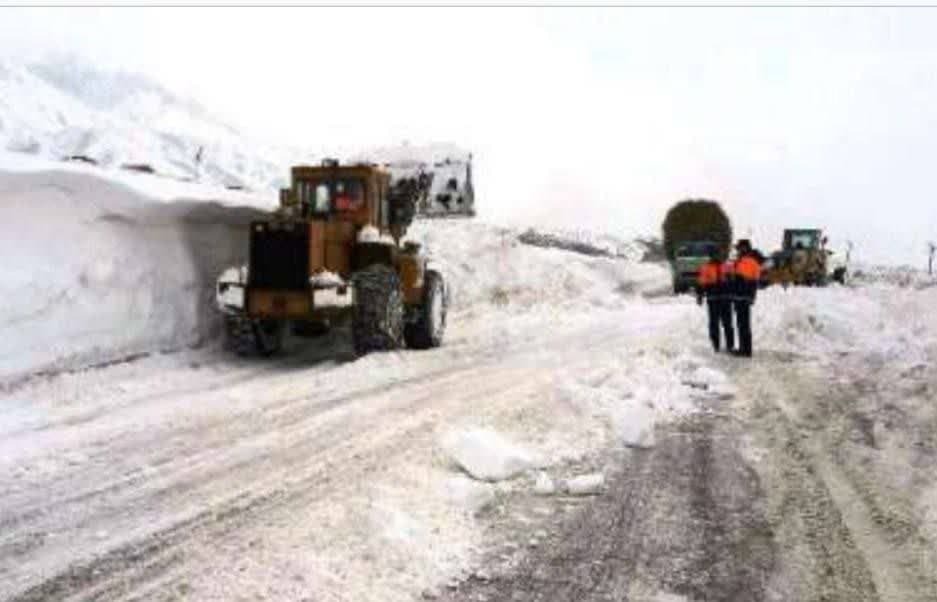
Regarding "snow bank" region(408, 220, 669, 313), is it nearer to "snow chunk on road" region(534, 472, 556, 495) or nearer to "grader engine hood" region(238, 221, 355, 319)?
"grader engine hood" region(238, 221, 355, 319)

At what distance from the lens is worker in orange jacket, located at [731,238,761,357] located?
55.1ft

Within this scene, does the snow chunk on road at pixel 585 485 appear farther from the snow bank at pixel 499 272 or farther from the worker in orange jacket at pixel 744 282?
the snow bank at pixel 499 272

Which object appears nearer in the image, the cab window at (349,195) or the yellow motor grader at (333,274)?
the yellow motor grader at (333,274)

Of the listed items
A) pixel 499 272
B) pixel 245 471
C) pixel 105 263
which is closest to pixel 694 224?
pixel 499 272

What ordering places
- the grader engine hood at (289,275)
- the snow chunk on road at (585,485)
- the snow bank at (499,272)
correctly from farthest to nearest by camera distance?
the snow bank at (499,272) → the grader engine hood at (289,275) → the snow chunk on road at (585,485)

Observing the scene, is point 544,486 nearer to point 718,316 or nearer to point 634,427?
point 634,427

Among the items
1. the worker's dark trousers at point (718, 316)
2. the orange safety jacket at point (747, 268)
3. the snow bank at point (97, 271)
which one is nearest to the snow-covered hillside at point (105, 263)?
the snow bank at point (97, 271)

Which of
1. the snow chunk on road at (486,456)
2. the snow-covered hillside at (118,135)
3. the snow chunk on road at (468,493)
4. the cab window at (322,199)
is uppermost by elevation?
the snow-covered hillside at (118,135)

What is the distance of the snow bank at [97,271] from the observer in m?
13.2

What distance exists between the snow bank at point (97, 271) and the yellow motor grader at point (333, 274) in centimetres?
75

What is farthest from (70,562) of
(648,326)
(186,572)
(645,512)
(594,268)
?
(594,268)

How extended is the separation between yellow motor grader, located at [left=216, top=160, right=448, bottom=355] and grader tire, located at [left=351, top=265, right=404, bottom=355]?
1cm

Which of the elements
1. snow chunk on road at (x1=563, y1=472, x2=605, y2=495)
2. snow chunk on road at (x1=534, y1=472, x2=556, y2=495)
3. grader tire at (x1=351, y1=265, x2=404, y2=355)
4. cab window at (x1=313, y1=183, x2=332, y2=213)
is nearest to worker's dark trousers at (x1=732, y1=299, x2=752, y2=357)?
grader tire at (x1=351, y1=265, x2=404, y2=355)

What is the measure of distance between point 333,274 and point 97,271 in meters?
2.94
